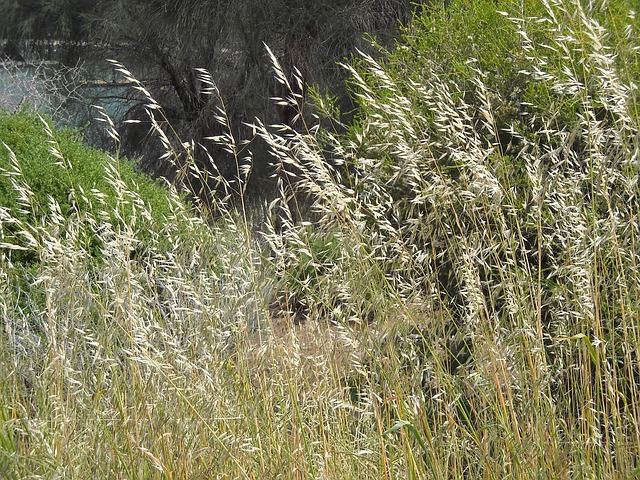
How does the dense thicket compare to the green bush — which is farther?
the dense thicket

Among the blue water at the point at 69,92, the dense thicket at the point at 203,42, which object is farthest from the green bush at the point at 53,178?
the blue water at the point at 69,92

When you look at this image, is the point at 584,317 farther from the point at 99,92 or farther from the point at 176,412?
the point at 99,92

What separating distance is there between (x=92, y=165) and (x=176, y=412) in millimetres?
2912

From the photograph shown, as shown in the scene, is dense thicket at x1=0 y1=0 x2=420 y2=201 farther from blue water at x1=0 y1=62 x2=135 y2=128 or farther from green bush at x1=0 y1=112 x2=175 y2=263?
green bush at x1=0 y1=112 x2=175 y2=263

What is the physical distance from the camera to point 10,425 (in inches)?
83.5

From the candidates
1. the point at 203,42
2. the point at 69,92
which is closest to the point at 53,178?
the point at 203,42

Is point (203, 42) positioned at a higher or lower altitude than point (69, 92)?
higher

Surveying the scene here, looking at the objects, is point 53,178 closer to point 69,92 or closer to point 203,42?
point 203,42

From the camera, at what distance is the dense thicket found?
26.8 ft

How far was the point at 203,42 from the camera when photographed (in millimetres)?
8703

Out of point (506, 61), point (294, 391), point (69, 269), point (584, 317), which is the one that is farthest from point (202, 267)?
point (506, 61)

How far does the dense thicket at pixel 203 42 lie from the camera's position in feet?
26.8

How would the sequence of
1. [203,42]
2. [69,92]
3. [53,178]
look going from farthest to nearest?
[69,92] < [203,42] < [53,178]

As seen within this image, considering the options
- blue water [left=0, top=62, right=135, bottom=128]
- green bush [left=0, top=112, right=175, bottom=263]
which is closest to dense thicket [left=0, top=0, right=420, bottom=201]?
blue water [left=0, top=62, right=135, bottom=128]
